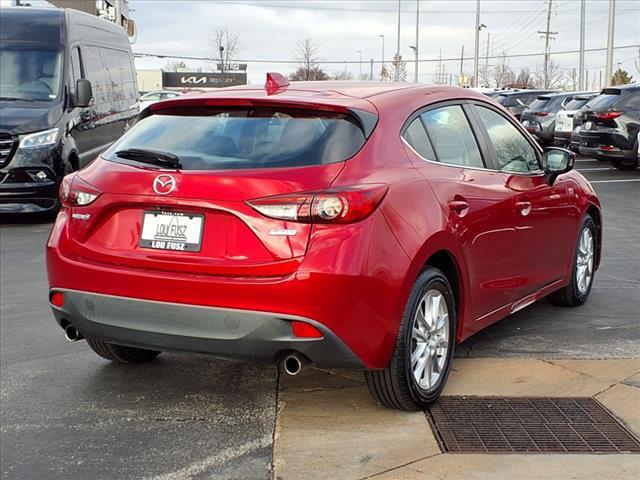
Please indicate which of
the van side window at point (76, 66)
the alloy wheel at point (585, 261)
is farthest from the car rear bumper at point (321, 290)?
the van side window at point (76, 66)

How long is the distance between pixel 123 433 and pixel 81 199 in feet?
3.75

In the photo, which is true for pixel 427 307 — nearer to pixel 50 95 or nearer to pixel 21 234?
pixel 21 234

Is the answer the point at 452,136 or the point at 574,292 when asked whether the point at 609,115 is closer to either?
the point at 574,292

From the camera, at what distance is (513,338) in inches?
219

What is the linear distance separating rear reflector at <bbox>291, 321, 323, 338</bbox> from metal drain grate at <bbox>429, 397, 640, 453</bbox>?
79cm

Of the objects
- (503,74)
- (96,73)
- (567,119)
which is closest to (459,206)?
(96,73)

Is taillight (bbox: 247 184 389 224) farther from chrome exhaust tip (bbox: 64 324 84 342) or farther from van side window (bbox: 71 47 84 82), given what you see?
van side window (bbox: 71 47 84 82)

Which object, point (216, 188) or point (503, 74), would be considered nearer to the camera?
point (216, 188)

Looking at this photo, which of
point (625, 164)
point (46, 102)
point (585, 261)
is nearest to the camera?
point (585, 261)

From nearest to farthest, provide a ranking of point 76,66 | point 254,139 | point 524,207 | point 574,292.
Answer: point 254,139 → point 524,207 → point 574,292 → point 76,66

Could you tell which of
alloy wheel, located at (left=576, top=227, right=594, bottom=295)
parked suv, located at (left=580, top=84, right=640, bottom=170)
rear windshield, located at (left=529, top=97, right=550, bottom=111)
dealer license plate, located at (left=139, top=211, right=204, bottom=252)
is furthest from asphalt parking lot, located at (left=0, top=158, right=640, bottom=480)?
rear windshield, located at (left=529, top=97, right=550, bottom=111)

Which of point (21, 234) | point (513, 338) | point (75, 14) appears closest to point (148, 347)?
point (513, 338)

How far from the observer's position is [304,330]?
146 inches

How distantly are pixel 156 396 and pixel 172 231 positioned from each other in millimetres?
1126
